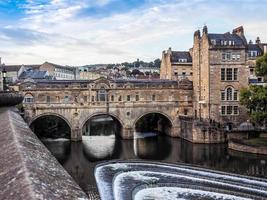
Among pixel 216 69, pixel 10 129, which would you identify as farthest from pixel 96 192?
pixel 216 69

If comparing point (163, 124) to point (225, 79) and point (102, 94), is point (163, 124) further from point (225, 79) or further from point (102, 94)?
point (225, 79)

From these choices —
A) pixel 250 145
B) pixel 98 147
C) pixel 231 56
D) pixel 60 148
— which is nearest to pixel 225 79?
pixel 231 56

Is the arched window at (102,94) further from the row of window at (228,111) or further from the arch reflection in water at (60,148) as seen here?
the row of window at (228,111)

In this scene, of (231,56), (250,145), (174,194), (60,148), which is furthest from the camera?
(231,56)

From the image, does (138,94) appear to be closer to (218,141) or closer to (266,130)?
(218,141)

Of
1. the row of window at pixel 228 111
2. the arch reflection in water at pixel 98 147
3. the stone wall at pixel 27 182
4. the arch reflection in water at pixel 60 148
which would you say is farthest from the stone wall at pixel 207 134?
the stone wall at pixel 27 182

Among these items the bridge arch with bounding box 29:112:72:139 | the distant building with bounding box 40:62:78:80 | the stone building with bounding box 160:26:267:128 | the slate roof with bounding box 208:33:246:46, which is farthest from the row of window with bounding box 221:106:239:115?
the distant building with bounding box 40:62:78:80

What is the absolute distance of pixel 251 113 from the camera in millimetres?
45250

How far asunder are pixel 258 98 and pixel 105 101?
2174 centimetres

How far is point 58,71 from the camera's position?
122 metres

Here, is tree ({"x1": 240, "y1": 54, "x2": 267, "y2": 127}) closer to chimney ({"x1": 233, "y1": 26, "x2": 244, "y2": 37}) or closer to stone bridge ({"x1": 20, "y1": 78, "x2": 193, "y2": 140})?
stone bridge ({"x1": 20, "y1": 78, "x2": 193, "y2": 140})

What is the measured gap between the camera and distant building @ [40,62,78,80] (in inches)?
4439

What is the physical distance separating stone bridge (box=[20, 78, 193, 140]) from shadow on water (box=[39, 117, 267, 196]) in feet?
10.3

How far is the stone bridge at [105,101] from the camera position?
54000mm
